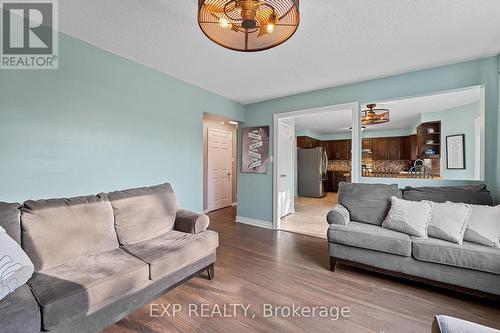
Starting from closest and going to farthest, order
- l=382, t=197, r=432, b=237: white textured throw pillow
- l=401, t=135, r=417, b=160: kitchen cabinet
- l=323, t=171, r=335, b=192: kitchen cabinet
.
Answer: l=382, t=197, r=432, b=237: white textured throw pillow
l=401, t=135, r=417, b=160: kitchen cabinet
l=323, t=171, r=335, b=192: kitchen cabinet

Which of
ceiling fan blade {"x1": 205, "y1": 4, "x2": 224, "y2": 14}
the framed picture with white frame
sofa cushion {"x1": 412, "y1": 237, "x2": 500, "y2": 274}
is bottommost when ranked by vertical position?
sofa cushion {"x1": 412, "y1": 237, "x2": 500, "y2": 274}

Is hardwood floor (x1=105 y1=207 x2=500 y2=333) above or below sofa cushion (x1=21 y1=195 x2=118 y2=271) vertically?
below

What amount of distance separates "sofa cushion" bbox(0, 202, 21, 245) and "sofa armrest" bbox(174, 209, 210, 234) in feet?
4.04

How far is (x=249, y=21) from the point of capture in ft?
4.41

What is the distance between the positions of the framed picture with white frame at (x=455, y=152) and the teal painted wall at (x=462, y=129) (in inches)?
1.3

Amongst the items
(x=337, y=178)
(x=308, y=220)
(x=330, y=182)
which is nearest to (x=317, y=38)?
(x=308, y=220)

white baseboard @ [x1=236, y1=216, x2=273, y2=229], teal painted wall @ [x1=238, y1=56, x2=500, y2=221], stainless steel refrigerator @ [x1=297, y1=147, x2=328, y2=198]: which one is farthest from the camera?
stainless steel refrigerator @ [x1=297, y1=147, x2=328, y2=198]

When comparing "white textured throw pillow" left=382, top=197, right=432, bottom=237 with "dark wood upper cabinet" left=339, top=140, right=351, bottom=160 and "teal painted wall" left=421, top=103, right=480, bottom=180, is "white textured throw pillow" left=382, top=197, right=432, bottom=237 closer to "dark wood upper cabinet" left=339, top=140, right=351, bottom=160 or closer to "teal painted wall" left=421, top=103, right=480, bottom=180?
"teal painted wall" left=421, top=103, right=480, bottom=180

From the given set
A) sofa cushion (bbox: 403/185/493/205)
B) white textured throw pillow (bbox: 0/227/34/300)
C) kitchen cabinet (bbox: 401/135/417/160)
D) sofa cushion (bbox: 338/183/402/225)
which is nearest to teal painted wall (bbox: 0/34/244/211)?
white textured throw pillow (bbox: 0/227/34/300)

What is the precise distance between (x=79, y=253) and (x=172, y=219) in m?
0.87

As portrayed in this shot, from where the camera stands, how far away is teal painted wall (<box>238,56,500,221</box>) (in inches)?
94.0

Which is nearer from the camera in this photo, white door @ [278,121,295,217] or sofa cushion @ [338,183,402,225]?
sofa cushion @ [338,183,402,225]

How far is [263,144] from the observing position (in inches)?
161

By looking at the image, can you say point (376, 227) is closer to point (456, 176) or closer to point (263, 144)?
point (456, 176)
